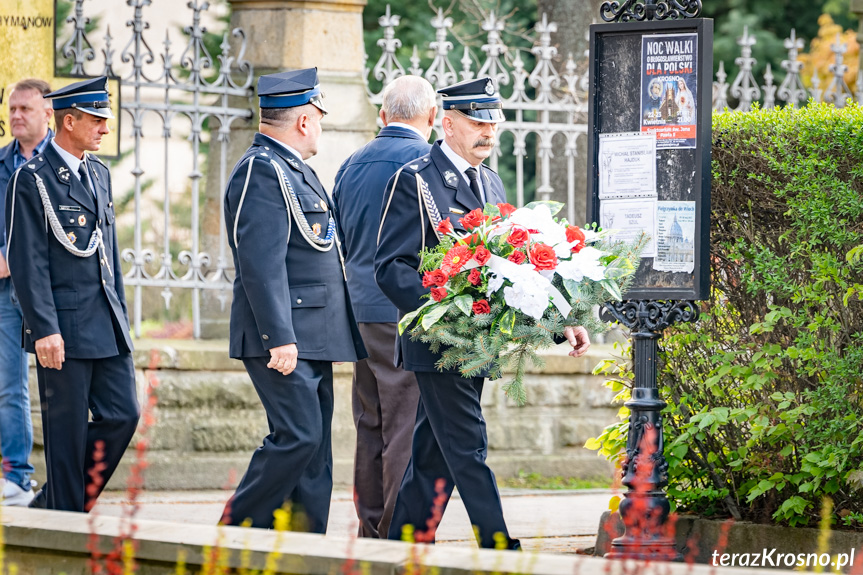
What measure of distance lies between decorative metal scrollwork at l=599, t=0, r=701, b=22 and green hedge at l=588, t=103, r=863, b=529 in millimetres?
680

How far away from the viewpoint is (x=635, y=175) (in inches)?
219

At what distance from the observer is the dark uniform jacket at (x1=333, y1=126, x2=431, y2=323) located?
6.27 metres

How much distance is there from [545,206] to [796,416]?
4.63 feet

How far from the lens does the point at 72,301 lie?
19.6 feet

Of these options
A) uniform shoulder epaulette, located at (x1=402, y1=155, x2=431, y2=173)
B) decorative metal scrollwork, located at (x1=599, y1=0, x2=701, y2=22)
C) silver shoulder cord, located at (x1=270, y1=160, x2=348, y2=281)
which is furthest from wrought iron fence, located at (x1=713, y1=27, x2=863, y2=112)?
silver shoulder cord, located at (x1=270, y1=160, x2=348, y2=281)

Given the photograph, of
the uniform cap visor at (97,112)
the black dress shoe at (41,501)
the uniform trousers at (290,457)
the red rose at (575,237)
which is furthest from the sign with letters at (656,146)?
the black dress shoe at (41,501)

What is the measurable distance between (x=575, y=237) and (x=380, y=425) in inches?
63.0

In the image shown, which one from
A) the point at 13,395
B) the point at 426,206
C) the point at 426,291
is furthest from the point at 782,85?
the point at 13,395

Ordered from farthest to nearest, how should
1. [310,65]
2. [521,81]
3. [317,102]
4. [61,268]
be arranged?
[521,81]
[310,65]
[61,268]
[317,102]

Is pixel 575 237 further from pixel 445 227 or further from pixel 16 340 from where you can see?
pixel 16 340

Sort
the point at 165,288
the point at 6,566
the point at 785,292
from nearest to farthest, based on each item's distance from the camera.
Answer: the point at 6,566 < the point at 785,292 < the point at 165,288

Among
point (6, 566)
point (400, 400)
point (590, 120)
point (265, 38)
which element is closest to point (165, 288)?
point (265, 38)

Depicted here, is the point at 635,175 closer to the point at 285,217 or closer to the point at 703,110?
the point at 703,110

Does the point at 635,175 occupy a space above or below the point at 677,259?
above
